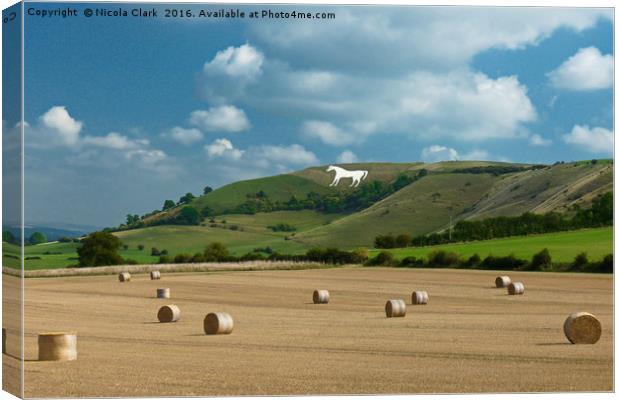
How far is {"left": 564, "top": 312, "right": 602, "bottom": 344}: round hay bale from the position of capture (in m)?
18.7

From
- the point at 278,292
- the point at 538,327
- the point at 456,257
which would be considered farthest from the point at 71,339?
the point at 456,257

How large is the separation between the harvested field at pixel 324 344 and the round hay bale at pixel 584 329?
15cm

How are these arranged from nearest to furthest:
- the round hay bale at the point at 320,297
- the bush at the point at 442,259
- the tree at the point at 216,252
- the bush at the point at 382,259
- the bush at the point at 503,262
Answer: the round hay bale at the point at 320,297, the bush at the point at 382,259, the bush at the point at 503,262, the tree at the point at 216,252, the bush at the point at 442,259

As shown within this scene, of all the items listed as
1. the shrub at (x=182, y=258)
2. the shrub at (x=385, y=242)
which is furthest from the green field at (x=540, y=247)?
the shrub at (x=182, y=258)

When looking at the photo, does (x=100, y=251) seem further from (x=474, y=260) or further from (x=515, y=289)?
(x=474, y=260)

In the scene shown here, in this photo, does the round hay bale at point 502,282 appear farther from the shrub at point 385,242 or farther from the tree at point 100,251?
the tree at point 100,251

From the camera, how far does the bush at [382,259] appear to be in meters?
42.5

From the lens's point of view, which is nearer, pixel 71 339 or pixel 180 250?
pixel 71 339

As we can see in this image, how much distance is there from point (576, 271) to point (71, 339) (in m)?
23.6

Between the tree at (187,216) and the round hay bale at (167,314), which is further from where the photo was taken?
the tree at (187,216)

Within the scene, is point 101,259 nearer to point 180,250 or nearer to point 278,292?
point 180,250

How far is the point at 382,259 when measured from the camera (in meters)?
42.8

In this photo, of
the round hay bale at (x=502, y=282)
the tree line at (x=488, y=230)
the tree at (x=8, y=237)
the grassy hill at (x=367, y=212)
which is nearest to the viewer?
the tree at (x=8, y=237)

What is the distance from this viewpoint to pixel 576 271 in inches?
1453
